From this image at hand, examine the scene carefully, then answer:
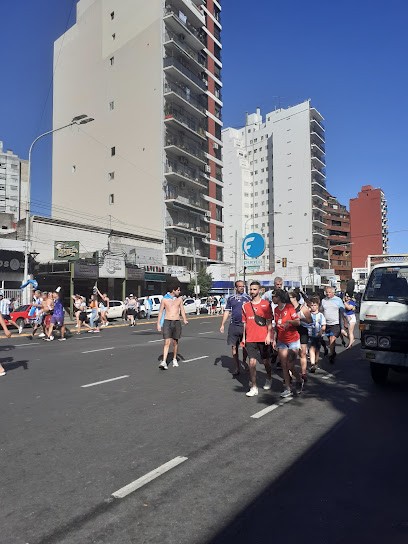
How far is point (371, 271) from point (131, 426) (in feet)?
17.0

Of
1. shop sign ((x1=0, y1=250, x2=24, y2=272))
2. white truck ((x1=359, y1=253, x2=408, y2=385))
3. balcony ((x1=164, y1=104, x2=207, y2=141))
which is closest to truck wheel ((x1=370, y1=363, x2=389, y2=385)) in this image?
white truck ((x1=359, y1=253, x2=408, y2=385))

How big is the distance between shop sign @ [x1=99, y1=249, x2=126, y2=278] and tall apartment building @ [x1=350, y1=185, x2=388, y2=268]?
86546 millimetres

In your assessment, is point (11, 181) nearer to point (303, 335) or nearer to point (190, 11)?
point (190, 11)

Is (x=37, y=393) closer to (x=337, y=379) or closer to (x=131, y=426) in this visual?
(x=131, y=426)

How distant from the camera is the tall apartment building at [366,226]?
111062mm

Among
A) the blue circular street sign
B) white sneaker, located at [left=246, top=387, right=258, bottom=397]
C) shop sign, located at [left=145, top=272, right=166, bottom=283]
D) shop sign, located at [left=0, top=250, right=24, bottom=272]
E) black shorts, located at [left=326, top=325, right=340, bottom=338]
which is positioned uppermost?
the blue circular street sign

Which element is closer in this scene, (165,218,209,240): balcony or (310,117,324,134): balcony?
(165,218,209,240): balcony

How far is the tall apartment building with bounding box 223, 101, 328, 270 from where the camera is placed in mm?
86938

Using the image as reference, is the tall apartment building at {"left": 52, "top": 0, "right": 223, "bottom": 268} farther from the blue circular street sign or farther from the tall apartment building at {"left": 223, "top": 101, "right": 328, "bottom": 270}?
the tall apartment building at {"left": 223, "top": 101, "right": 328, "bottom": 270}

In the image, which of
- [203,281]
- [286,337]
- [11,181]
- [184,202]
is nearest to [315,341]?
[286,337]

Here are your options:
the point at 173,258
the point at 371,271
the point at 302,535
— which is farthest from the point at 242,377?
the point at 173,258

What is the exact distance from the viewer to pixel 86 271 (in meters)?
32.4

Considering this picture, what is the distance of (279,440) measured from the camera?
4.63 meters

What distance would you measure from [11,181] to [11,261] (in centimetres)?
8002
